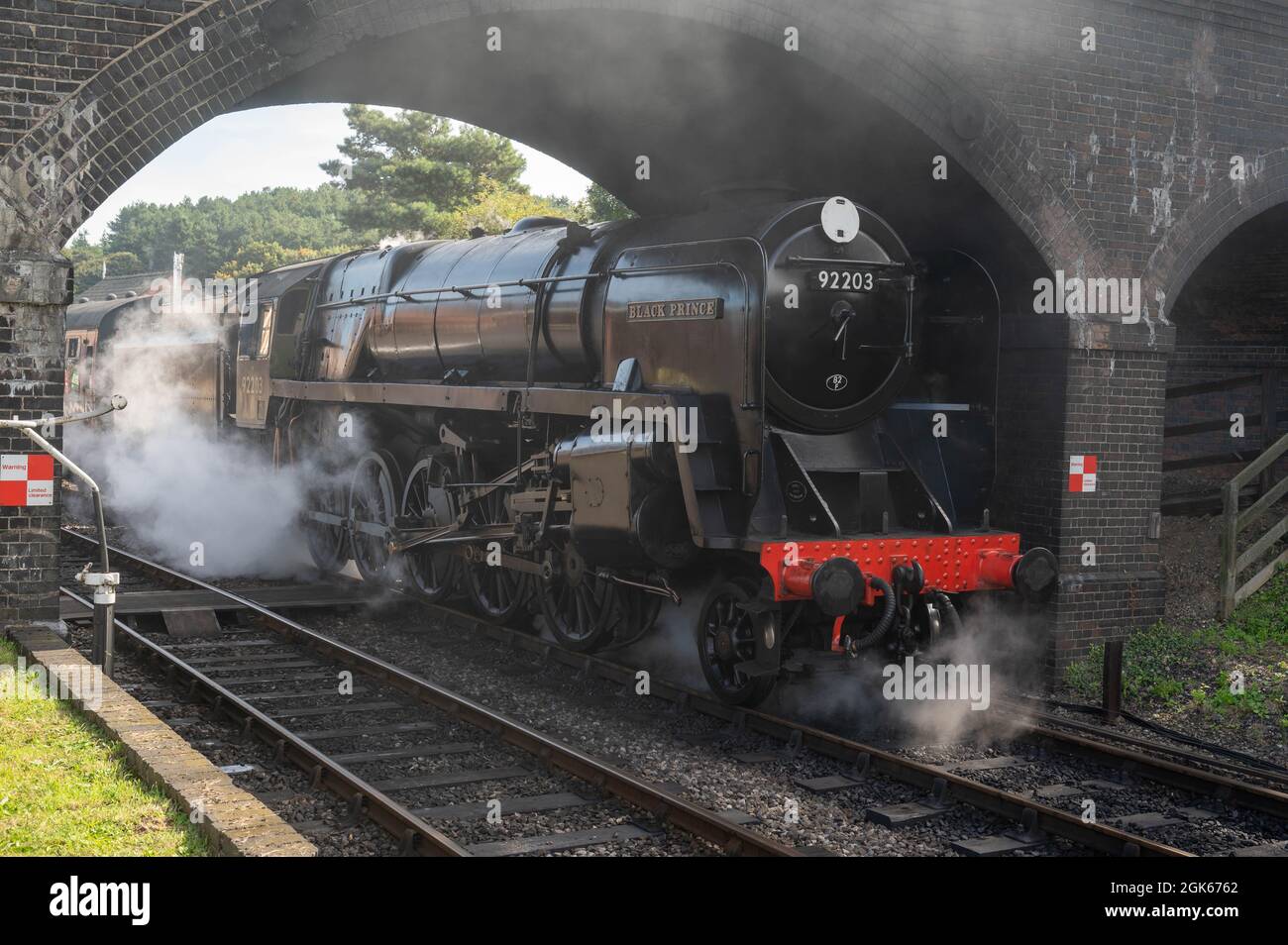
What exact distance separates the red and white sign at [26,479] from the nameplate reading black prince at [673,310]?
387cm

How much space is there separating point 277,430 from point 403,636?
172 inches

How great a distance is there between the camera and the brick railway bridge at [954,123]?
8070mm

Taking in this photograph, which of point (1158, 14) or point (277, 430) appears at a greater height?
point (1158, 14)

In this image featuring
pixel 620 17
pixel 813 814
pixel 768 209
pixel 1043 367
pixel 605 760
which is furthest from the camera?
pixel 1043 367

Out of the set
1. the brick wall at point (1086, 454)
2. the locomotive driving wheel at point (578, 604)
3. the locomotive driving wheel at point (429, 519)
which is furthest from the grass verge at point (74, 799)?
the brick wall at point (1086, 454)

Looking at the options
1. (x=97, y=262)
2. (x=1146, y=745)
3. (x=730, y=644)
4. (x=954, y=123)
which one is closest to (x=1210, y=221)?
(x=954, y=123)

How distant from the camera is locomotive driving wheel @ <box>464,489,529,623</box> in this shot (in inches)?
396

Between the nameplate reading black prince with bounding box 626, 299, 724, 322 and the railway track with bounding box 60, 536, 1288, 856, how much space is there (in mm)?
2338

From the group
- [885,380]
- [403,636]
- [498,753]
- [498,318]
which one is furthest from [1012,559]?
[403,636]

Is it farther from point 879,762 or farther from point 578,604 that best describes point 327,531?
point 879,762

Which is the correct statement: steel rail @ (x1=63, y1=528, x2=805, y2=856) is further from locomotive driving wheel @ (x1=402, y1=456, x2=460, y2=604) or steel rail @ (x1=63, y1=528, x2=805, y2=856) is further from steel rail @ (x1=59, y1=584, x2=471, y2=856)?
locomotive driving wheel @ (x1=402, y1=456, x2=460, y2=604)

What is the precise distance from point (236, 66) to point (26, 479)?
2955 mm

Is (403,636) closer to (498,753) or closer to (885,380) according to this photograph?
(498,753)
